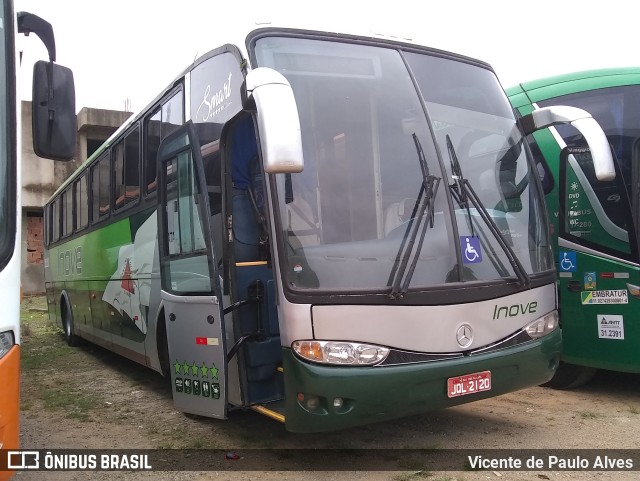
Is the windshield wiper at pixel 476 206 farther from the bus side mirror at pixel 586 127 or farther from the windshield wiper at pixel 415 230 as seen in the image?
the bus side mirror at pixel 586 127

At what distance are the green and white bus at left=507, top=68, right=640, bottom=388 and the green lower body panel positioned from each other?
2.42m

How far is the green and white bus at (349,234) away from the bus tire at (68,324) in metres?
6.33

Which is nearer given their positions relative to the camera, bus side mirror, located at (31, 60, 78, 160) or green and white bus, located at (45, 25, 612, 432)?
bus side mirror, located at (31, 60, 78, 160)

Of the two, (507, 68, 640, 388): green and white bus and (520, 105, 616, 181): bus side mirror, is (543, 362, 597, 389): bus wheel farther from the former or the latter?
(520, 105, 616, 181): bus side mirror

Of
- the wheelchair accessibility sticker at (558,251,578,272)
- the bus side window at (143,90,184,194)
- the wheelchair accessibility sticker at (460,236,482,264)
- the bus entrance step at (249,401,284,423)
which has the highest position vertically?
the bus side window at (143,90,184,194)

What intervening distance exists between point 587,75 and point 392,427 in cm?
421

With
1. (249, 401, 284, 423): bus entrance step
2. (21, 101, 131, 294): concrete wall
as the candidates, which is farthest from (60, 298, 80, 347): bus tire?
(21, 101, 131, 294): concrete wall

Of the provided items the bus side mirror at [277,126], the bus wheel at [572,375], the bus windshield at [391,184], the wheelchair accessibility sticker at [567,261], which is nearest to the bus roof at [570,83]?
the wheelchair accessibility sticker at [567,261]

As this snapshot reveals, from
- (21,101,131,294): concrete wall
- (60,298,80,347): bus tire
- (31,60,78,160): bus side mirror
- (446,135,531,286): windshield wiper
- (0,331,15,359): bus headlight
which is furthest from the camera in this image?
(21,101,131,294): concrete wall

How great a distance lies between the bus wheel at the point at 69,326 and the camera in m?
11.2

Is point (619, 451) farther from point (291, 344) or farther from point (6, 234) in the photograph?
point (6, 234)

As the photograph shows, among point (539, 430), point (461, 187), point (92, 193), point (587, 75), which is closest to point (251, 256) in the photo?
point (461, 187)

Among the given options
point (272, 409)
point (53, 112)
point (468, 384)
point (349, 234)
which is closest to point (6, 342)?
point (53, 112)

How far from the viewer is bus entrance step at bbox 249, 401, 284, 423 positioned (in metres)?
4.45
